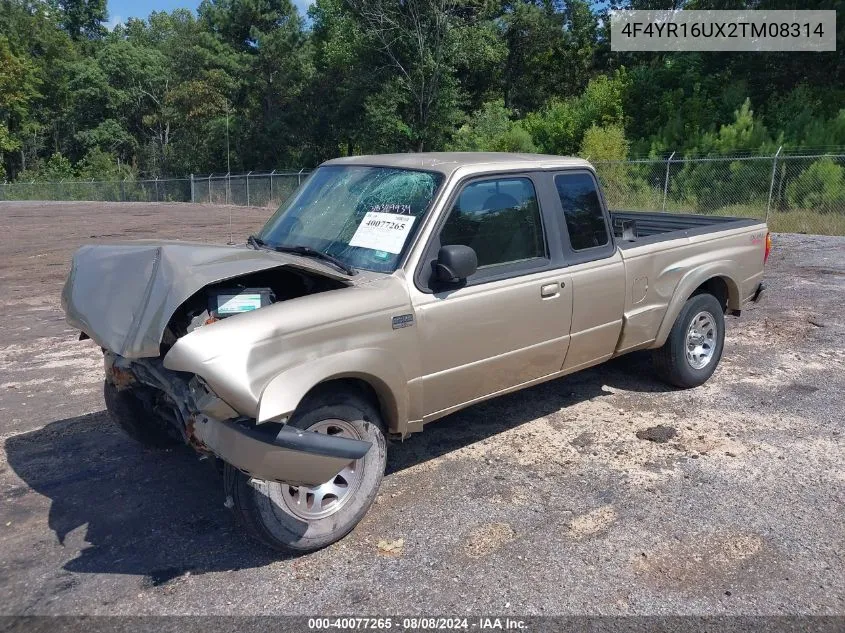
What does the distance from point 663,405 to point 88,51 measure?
77290 millimetres

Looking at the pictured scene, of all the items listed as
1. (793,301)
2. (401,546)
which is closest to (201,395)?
(401,546)

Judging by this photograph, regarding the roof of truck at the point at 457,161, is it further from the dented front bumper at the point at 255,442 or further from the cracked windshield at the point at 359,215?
the dented front bumper at the point at 255,442

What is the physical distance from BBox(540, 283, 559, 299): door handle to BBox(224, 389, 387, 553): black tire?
1.38 metres

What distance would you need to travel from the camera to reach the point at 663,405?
5.74 m

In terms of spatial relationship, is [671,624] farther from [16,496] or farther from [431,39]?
[431,39]

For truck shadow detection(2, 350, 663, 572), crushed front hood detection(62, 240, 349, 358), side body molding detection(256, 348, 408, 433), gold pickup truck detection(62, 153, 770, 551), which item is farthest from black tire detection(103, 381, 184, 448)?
side body molding detection(256, 348, 408, 433)

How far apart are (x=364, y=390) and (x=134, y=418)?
180cm

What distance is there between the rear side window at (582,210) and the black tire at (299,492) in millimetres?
1982

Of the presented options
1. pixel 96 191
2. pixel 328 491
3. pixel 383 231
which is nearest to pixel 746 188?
pixel 383 231

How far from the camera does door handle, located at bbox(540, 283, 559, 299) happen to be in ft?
15.1

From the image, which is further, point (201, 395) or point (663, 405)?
point (663, 405)

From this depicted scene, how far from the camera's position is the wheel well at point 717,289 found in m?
6.13

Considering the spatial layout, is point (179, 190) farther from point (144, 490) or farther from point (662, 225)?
point (144, 490)

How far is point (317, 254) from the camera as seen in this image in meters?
4.24
